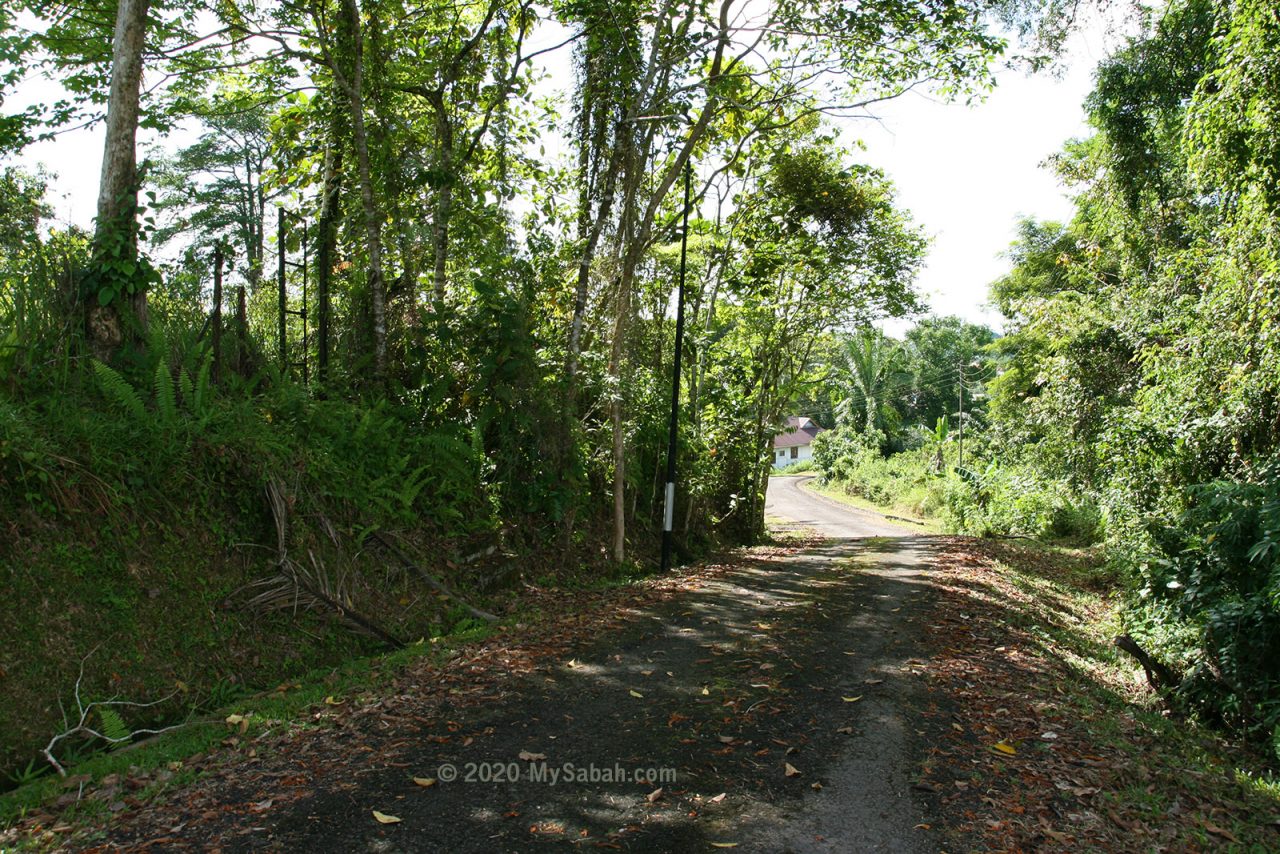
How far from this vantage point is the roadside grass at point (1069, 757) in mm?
4219

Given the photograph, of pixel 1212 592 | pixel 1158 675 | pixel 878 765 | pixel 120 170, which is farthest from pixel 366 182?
pixel 1212 592

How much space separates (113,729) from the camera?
5137mm

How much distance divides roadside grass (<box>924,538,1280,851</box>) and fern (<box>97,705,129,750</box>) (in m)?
5.04

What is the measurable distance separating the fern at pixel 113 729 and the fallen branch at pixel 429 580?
348 cm

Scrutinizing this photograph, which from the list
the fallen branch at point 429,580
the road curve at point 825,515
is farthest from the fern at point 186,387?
the road curve at point 825,515

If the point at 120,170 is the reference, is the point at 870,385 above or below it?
above

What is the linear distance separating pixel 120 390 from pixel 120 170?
2313mm

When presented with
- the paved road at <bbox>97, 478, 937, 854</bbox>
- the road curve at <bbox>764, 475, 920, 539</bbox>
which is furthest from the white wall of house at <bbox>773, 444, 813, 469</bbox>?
the paved road at <bbox>97, 478, 937, 854</bbox>

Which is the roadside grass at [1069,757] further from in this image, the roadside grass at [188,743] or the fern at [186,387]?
the fern at [186,387]

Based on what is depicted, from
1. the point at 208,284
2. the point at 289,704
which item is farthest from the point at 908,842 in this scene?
the point at 208,284

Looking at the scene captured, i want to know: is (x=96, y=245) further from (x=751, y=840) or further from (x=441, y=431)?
(x=751, y=840)

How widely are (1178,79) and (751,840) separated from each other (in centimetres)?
1557

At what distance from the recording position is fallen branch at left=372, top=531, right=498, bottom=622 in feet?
28.3

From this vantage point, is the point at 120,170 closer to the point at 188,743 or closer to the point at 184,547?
the point at 184,547
